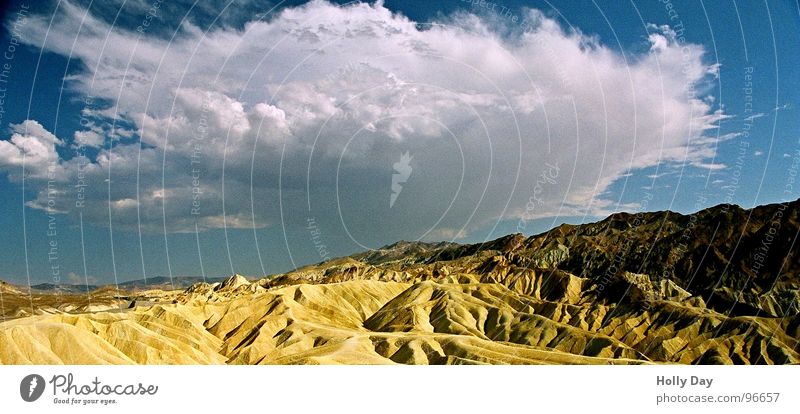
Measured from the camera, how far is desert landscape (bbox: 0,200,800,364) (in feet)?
255

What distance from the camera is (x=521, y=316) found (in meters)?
131

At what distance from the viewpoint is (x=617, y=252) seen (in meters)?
182

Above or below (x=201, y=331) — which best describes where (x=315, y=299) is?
above
